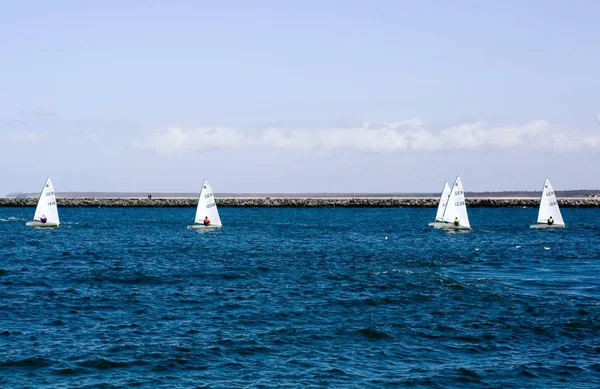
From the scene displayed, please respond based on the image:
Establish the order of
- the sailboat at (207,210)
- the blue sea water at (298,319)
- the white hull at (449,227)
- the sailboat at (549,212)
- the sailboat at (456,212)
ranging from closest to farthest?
the blue sea water at (298,319) → the sailboat at (207,210) → the sailboat at (456,212) → the white hull at (449,227) → the sailboat at (549,212)

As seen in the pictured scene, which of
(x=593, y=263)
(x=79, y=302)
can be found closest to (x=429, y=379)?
(x=79, y=302)

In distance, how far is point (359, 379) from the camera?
23609 millimetres

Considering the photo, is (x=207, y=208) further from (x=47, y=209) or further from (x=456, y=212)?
(x=456, y=212)

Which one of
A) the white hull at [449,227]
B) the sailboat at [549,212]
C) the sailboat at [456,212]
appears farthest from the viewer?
the sailboat at [549,212]

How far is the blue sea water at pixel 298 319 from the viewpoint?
954 inches

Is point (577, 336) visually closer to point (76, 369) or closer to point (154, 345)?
point (154, 345)

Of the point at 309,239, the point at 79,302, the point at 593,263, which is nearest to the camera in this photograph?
the point at 79,302

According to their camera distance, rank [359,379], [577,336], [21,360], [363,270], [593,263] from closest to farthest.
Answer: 1. [359,379]
2. [21,360]
3. [577,336]
4. [363,270]
5. [593,263]

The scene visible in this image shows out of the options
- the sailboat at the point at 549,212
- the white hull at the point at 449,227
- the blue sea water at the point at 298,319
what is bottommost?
the blue sea water at the point at 298,319

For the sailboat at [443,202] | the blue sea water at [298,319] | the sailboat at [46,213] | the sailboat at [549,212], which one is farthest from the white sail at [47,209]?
the sailboat at [549,212]

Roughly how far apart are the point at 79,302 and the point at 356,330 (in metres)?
14.5

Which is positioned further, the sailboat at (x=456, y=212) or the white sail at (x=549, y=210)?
the white sail at (x=549, y=210)

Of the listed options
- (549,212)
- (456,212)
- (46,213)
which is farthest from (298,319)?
(549,212)

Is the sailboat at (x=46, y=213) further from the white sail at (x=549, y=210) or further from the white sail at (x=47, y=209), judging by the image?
the white sail at (x=549, y=210)
